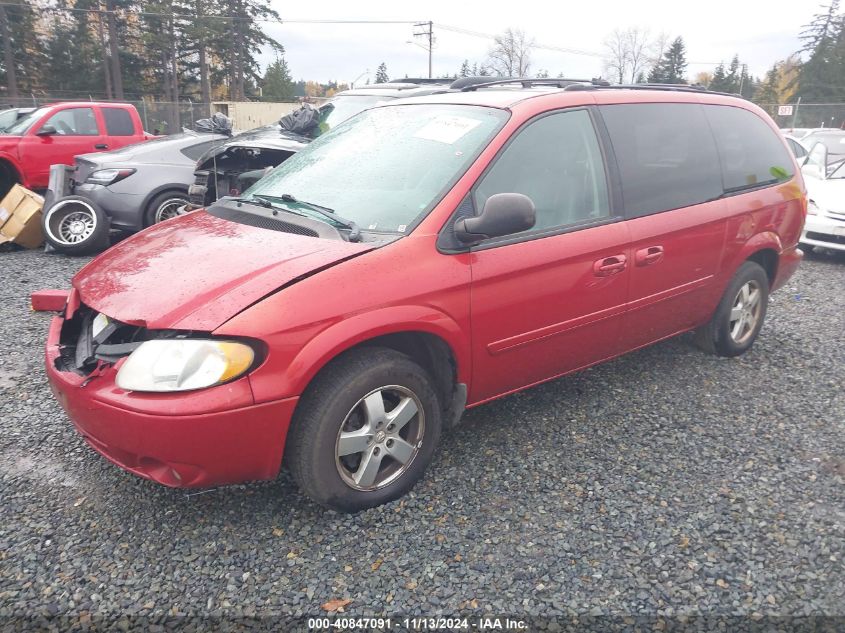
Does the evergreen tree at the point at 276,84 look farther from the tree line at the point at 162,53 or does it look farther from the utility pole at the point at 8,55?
the utility pole at the point at 8,55

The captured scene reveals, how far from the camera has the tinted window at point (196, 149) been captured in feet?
25.8

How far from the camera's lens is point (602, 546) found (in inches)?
97.5

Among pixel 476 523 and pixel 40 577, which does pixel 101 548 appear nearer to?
pixel 40 577

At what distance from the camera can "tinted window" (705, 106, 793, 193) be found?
402 cm

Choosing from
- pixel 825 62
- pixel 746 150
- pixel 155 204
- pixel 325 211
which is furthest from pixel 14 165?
pixel 825 62

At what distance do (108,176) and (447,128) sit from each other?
19.3 feet

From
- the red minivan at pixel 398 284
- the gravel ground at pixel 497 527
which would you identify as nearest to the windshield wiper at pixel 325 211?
the red minivan at pixel 398 284

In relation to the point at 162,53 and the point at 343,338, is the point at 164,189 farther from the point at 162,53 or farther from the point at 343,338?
the point at 162,53

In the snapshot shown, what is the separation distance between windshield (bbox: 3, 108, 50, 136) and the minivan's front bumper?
31.5 feet

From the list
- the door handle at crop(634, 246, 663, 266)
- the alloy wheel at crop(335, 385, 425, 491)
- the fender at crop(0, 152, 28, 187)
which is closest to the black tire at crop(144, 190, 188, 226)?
the fender at crop(0, 152, 28, 187)

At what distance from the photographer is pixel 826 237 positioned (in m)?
7.92

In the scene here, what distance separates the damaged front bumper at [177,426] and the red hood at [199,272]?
0.20 m

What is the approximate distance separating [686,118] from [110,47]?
43945mm

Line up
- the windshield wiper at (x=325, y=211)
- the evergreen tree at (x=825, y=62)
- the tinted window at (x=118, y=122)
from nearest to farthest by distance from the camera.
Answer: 1. the windshield wiper at (x=325, y=211)
2. the tinted window at (x=118, y=122)
3. the evergreen tree at (x=825, y=62)
